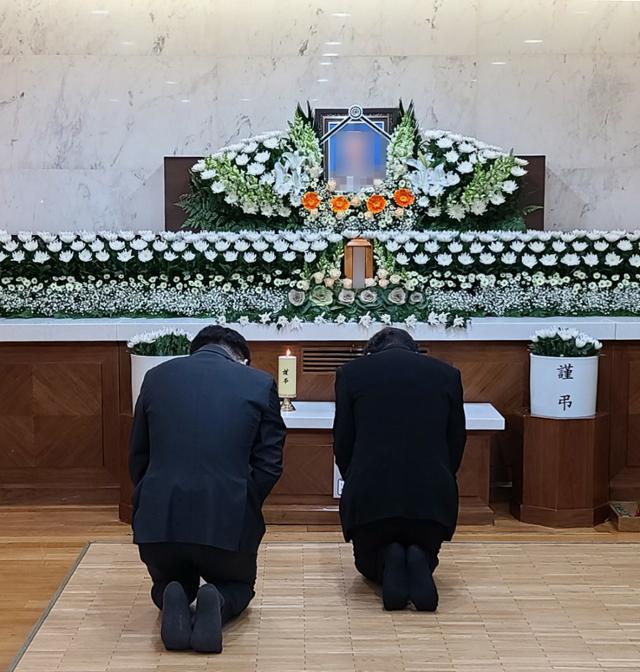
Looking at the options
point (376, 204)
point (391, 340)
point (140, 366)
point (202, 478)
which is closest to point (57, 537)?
point (140, 366)

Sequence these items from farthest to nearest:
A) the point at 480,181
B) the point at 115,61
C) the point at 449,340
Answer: the point at 115,61 → the point at 480,181 → the point at 449,340

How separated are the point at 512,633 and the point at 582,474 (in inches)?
70.6

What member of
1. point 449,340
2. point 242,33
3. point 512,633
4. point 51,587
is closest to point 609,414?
point 449,340

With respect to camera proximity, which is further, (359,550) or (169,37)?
(169,37)

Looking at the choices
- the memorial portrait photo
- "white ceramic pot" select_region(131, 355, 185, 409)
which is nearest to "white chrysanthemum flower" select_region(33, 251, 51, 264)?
"white ceramic pot" select_region(131, 355, 185, 409)

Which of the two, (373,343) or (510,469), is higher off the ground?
(373,343)

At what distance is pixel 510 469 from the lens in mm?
6410

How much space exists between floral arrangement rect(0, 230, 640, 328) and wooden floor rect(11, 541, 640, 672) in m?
1.80

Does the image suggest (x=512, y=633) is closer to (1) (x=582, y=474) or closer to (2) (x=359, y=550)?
(2) (x=359, y=550)

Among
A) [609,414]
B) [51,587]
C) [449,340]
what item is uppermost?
[449,340]

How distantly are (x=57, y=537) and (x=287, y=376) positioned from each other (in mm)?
1489

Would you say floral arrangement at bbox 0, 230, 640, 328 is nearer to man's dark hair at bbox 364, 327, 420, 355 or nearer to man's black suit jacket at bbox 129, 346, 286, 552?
man's dark hair at bbox 364, 327, 420, 355

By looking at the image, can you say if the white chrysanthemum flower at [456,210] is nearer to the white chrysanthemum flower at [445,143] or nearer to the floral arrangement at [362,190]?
the floral arrangement at [362,190]

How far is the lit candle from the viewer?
5.87 meters
